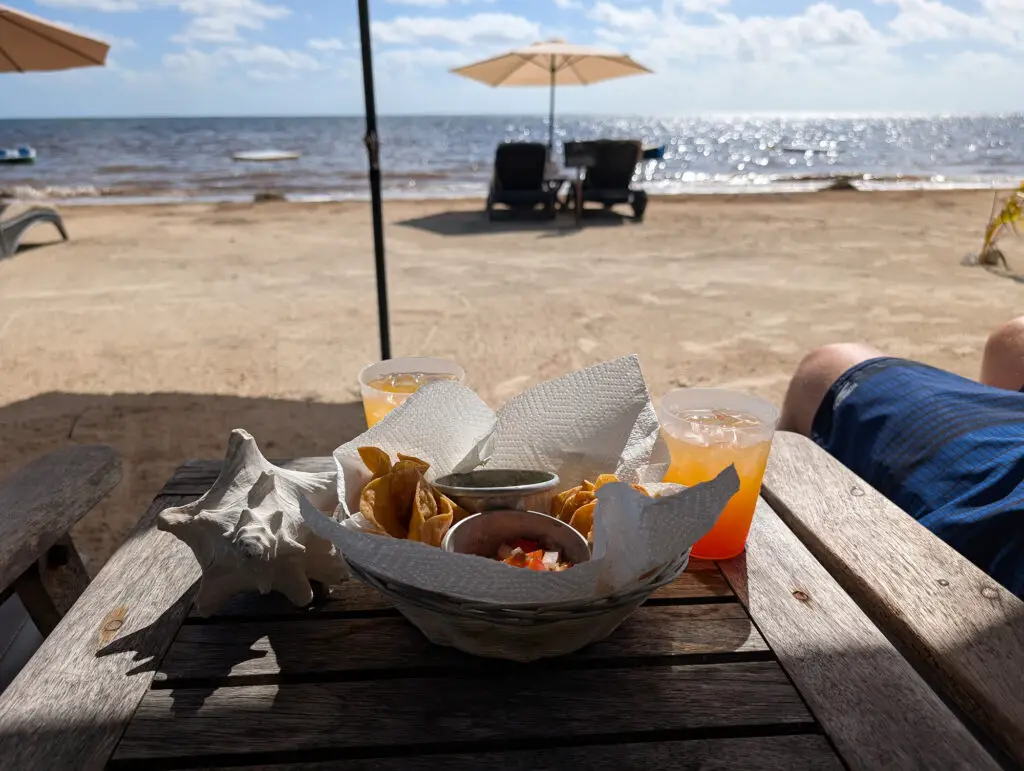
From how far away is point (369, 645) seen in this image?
89cm

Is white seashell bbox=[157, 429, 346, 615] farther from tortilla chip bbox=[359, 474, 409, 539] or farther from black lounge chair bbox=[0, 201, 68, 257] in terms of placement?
black lounge chair bbox=[0, 201, 68, 257]

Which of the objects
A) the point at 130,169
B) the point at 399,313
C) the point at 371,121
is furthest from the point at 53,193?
the point at 371,121

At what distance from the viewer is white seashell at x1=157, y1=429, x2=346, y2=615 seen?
0.84m

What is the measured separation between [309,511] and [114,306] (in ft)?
18.4

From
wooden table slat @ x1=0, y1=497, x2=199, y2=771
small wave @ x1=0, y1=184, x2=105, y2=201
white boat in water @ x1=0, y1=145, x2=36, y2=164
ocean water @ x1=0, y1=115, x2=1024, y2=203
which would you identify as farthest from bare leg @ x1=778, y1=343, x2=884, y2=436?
white boat in water @ x1=0, y1=145, x2=36, y2=164

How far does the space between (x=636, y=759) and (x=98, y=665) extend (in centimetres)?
62

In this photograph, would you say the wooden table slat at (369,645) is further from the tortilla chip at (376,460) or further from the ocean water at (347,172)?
the ocean water at (347,172)

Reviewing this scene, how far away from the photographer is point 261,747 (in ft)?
2.43

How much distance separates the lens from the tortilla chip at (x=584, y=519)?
2.88ft

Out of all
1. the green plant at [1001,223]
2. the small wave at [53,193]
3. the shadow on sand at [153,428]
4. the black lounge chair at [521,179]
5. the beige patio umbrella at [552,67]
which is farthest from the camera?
the small wave at [53,193]

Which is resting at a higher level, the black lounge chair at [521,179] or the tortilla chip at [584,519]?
the tortilla chip at [584,519]

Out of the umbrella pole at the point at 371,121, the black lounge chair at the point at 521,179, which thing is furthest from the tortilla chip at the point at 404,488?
the black lounge chair at the point at 521,179

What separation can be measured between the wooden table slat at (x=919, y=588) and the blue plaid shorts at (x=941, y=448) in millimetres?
170

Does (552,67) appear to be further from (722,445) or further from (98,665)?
(98,665)
